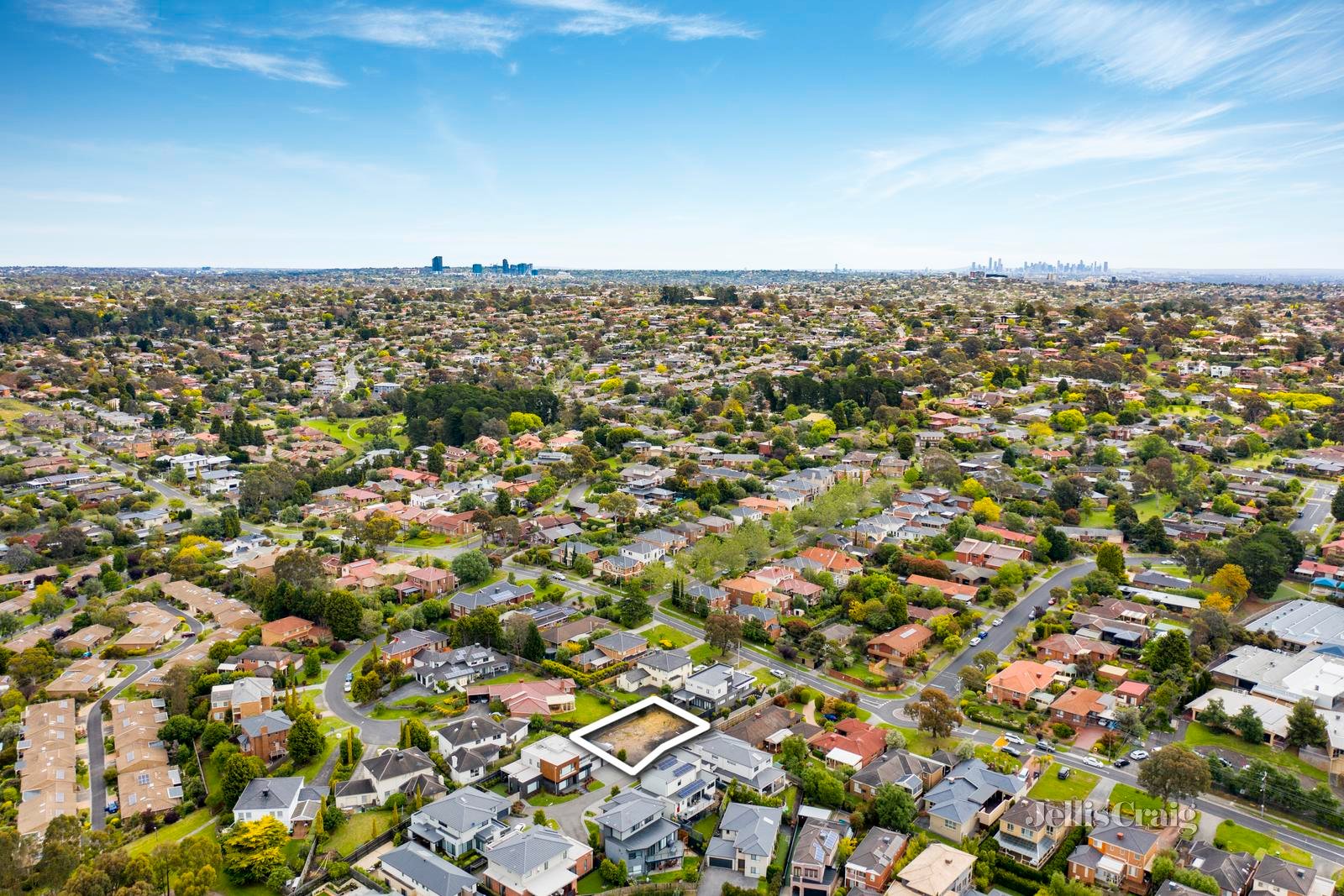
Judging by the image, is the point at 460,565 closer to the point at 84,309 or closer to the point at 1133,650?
the point at 1133,650

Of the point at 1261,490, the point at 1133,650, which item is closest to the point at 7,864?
the point at 1133,650

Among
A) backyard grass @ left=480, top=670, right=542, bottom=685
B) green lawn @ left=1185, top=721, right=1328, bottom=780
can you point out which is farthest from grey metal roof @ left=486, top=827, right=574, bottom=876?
green lawn @ left=1185, top=721, right=1328, bottom=780

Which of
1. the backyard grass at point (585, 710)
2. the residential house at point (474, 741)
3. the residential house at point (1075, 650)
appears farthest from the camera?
the residential house at point (1075, 650)

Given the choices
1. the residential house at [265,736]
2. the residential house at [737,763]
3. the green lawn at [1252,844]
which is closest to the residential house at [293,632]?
the residential house at [265,736]

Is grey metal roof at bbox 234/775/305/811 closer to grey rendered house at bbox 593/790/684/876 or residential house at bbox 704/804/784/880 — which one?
grey rendered house at bbox 593/790/684/876

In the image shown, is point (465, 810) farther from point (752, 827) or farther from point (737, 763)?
point (737, 763)

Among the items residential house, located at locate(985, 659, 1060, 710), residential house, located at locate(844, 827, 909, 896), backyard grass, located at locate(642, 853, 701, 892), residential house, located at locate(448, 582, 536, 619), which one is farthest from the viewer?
residential house, located at locate(448, 582, 536, 619)

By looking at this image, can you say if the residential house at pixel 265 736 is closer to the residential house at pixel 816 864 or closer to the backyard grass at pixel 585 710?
the backyard grass at pixel 585 710
